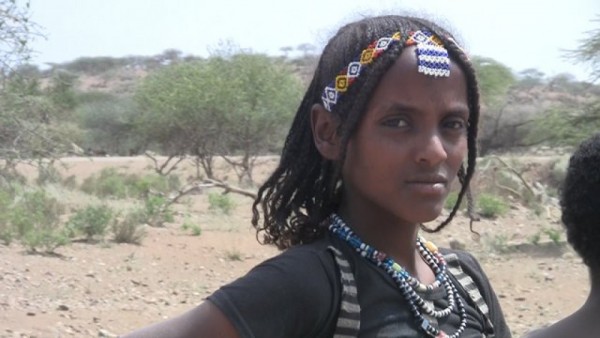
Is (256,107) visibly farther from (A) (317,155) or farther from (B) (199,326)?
(B) (199,326)

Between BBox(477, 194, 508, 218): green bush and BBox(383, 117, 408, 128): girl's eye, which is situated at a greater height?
BBox(383, 117, 408, 128): girl's eye

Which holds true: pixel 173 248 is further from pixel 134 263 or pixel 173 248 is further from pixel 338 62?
pixel 338 62

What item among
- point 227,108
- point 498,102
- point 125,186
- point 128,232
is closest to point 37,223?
point 128,232

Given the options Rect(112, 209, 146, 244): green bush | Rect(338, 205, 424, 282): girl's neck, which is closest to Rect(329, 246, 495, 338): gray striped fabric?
Rect(338, 205, 424, 282): girl's neck

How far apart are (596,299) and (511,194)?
59.0ft

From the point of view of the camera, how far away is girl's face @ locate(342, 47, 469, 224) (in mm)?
1530

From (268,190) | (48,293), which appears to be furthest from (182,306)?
(268,190)

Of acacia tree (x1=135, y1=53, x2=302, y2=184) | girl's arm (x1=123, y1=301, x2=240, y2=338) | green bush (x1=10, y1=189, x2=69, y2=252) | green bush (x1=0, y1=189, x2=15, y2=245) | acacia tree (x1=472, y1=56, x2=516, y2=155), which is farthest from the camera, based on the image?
acacia tree (x1=472, y1=56, x2=516, y2=155)

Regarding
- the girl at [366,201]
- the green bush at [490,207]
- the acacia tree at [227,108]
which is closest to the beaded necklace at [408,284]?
the girl at [366,201]

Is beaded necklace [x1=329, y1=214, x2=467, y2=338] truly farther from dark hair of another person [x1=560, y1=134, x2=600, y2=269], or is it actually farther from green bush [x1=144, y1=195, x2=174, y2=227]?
green bush [x1=144, y1=195, x2=174, y2=227]

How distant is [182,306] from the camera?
29.8ft

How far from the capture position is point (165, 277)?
1043 cm

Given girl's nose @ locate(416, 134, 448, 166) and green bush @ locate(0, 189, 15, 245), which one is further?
green bush @ locate(0, 189, 15, 245)

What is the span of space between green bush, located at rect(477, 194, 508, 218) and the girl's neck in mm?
15191
